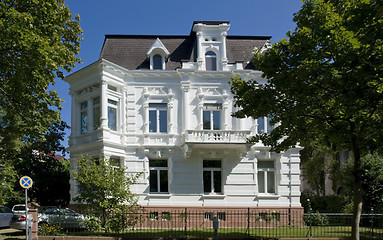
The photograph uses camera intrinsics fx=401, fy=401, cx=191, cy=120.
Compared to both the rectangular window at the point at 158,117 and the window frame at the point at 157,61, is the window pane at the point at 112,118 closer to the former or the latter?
the rectangular window at the point at 158,117

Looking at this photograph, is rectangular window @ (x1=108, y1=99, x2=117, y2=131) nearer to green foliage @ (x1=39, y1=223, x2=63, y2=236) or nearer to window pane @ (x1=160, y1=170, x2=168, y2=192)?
window pane @ (x1=160, y1=170, x2=168, y2=192)

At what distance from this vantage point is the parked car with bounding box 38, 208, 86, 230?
1834cm

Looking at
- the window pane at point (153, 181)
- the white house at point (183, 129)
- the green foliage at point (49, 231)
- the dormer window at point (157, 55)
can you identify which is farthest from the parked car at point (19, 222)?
the dormer window at point (157, 55)

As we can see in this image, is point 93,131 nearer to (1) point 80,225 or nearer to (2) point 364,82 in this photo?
(1) point 80,225

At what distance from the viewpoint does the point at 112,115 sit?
2547 cm

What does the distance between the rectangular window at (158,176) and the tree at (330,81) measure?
9.25 metres

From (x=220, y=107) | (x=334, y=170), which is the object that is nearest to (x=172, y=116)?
(x=220, y=107)

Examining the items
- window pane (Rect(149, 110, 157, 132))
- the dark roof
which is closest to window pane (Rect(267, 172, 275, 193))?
the dark roof

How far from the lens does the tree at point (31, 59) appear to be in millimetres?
15352

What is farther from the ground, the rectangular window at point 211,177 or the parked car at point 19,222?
the rectangular window at point 211,177

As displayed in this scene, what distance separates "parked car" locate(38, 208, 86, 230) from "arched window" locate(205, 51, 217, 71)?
12.6m

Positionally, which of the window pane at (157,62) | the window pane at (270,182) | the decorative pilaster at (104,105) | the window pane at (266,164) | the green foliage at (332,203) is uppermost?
the window pane at (157,62)

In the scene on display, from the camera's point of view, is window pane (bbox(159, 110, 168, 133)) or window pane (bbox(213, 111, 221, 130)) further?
window pane (bbox(213, 111, 221, 130))

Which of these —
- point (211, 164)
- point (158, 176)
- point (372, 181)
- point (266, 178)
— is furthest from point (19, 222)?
point (372, 181)
